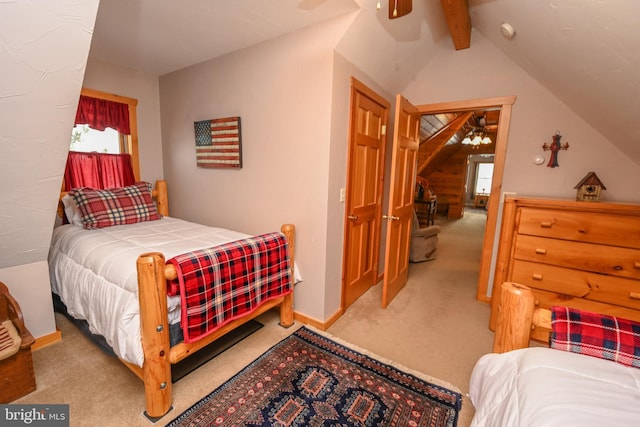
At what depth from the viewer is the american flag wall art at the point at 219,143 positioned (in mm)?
2533

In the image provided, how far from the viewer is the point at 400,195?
268cm

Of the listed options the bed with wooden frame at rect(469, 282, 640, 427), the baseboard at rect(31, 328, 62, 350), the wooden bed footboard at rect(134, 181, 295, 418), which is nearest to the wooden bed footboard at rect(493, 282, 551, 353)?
the bed with wooden frame at rect(469, 282, 640, 427)

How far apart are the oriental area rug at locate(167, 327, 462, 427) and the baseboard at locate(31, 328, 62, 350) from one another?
1.37 m

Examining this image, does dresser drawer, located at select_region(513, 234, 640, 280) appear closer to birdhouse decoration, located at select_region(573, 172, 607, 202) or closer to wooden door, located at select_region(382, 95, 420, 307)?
birdhouse decoration, located at select_region(573, 172, 607, 202)

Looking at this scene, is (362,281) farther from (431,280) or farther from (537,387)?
(537,387)

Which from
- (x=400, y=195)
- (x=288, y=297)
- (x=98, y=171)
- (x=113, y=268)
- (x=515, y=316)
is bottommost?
(x=288, y=297)

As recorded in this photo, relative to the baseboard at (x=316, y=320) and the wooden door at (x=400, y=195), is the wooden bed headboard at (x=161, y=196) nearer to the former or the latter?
the baseboard at (x=316, y=320)

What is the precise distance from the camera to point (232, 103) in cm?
254

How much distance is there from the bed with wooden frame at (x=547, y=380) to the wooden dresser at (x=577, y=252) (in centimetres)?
127

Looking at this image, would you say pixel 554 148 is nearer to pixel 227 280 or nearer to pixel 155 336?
pixel 227 280

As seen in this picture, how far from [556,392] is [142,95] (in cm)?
399

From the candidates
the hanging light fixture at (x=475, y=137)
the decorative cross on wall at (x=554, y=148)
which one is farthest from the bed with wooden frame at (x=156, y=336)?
the hanging light fixture at (x=475, y=137)

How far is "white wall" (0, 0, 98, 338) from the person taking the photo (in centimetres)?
107

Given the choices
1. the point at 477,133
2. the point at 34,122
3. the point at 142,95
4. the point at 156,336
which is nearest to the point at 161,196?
the point at 142,95
